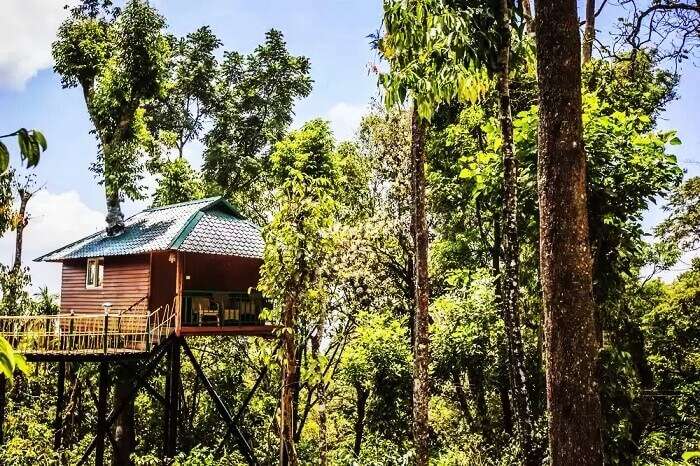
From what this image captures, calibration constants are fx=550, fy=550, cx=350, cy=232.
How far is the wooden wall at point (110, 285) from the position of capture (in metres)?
16.6

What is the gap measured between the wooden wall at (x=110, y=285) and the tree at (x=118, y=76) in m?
2.27

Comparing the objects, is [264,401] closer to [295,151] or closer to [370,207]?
[370,207]

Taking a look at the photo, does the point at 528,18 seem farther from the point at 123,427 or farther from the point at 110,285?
the point at 123,427

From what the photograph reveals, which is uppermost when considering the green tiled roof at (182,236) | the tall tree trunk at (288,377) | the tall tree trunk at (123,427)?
the green tiled roof at (182,236)

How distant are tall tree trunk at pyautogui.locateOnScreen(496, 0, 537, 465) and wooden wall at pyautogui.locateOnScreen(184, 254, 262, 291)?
10.6 meters

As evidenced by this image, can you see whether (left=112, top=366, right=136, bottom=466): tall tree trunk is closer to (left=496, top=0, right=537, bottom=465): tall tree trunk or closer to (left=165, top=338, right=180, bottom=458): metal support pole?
(left=165, top=338, right=180, bottom=458): metal support pole

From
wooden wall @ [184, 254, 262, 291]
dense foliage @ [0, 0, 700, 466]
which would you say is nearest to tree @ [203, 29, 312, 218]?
dense foliage @ [0, 0, 700, 466]

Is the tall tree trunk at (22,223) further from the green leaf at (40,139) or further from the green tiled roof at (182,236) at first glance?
the green leaf at (40,139)

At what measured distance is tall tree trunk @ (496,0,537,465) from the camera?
8633 millimetres

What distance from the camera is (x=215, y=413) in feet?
68.2

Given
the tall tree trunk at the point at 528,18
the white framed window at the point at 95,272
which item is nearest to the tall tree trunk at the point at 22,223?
the white framed window at the point at 95,272

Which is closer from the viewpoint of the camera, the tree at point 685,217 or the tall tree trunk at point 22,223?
the tree at point 685,217

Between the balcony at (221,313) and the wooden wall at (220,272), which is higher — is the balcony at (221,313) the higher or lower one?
the lower one

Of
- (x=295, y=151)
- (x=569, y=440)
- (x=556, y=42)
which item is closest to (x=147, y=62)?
(x=295, y=151)
